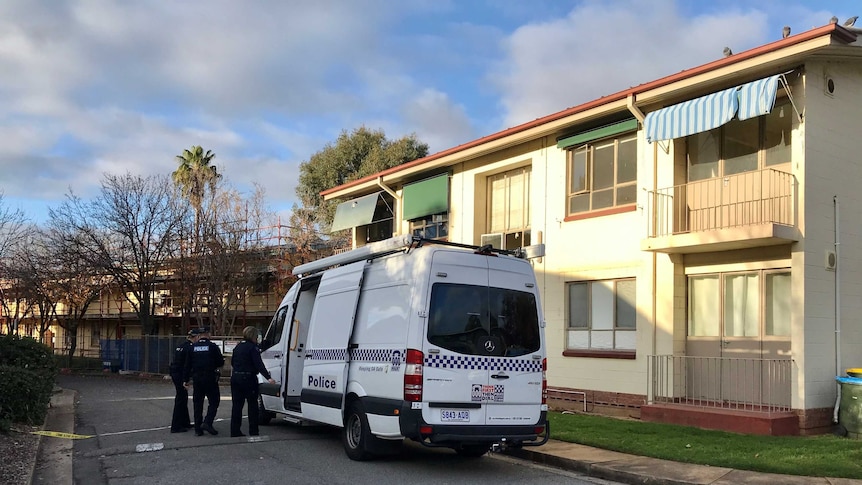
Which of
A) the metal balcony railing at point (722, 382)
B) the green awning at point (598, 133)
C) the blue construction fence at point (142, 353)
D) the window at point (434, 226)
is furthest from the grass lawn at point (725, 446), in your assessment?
the blue construction fence at point (142, 353)

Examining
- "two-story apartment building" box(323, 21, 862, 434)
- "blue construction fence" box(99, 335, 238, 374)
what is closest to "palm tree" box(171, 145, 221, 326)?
"blue construction fence" box(99, 335, 238, 374)

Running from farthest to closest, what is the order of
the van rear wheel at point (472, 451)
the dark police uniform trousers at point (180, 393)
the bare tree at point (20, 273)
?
the bare tree at point (20, 273), the dark police uniform trousers at point (180, 393), the van rear wheel at point (472, 451)

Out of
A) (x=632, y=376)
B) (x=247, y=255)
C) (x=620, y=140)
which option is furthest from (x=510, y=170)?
(x=247, y=255)

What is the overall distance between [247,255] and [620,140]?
62.7 feet

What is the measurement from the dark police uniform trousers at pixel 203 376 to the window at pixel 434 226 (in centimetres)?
817

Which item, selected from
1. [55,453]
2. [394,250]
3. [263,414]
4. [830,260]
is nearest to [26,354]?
[55,453]

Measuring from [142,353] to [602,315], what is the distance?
73.7 ft

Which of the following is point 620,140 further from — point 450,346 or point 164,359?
point 164,359

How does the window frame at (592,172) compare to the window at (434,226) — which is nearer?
the window frame at (592,172)

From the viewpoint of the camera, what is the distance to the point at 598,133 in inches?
579

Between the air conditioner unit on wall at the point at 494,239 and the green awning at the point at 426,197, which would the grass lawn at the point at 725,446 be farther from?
the green awning at the point at 426,197

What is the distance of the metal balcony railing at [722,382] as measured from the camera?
11.7 m

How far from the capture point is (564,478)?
863 cm

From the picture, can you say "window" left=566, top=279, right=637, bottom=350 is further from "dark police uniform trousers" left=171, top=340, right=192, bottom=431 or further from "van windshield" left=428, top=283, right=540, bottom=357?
"dark police uniform trousers" left=171, top=340, right=192, bottom=431
